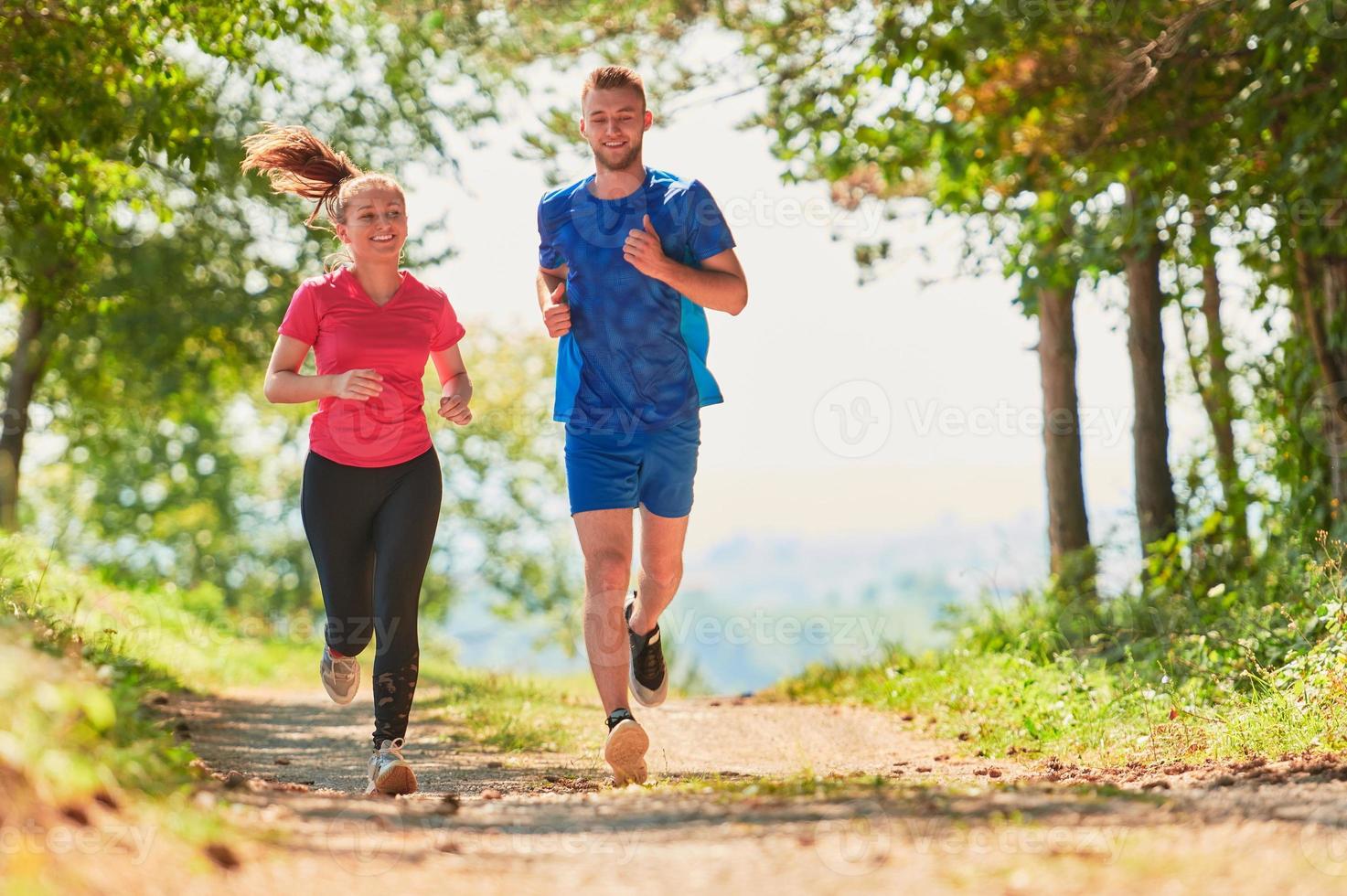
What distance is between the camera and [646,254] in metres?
4.98

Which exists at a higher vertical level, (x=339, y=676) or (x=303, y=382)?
(x=303, y=382)

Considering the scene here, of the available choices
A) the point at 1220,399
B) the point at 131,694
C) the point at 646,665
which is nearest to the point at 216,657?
the point at 646,665

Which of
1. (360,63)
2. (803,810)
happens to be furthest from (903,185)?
(803,810)

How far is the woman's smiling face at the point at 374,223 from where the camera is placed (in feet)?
16.9

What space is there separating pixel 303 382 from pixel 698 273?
149cm

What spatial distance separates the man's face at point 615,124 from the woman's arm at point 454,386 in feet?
3.16

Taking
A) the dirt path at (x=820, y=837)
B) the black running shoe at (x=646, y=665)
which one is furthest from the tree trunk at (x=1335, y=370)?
the black running shoe at (x=646, y=665)

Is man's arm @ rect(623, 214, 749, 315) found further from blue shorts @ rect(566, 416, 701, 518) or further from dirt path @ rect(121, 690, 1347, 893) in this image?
dirt path @ rect(121, 690, 1347, 893)

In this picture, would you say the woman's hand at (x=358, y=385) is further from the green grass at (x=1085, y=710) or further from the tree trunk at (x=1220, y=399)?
the tree trunk at (x=1220, y=399)

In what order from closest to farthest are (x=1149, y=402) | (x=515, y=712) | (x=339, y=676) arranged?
(x=339, y=676), (x=515, y=712), (x=1149, y=402)

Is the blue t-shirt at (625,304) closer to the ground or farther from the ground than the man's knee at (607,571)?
farther from the ground

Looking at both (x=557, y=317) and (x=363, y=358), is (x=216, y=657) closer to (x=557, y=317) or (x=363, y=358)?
(x=363, y=358)

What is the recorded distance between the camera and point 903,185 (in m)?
14.9

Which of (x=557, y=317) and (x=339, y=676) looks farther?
(x=339, y=676)
